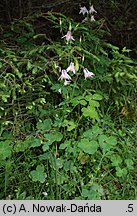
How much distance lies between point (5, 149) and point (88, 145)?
55 centimetres

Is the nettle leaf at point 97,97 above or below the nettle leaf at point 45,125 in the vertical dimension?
above

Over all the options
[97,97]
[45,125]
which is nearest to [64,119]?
[45,125]

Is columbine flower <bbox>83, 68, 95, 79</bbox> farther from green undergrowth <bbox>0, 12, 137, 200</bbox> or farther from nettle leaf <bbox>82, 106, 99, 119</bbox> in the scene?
nettle leaf <bbox>82, 106, 99, 119</bbox>

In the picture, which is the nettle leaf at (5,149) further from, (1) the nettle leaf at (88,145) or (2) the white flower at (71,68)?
(2) the white flower at (71,68)

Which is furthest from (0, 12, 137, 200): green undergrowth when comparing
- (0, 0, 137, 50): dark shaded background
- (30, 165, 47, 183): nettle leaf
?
(0, 0, 137, 50): dark shaded background

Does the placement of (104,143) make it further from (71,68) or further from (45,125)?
(71,68)

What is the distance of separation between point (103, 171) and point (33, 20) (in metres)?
1.31

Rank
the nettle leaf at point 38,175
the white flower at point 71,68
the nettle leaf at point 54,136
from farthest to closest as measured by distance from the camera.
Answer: the white flower at point 71,68 → the nettle leaf at point 54,136 → the nettle leaf at point 38,175

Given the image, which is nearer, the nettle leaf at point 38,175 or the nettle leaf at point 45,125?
the nettle leaf at point 38,175

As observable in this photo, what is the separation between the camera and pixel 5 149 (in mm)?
2449

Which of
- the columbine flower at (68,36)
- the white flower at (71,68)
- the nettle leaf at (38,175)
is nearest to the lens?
the nettle leaf at (38,175)

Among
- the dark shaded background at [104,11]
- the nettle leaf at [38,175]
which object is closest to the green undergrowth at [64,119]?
the nettle leaf at [38,175]

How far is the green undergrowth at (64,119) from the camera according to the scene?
2451 mm

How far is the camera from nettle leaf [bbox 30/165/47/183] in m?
2.38
